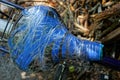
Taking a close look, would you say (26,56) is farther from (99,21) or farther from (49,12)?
(99,21)

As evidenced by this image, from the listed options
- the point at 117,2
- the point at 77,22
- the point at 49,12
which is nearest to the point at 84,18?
the point at 77,22

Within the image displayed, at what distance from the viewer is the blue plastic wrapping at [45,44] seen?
3.40 meters

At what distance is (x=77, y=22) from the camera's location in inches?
190

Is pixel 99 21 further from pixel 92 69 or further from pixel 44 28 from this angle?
pixel 44 28

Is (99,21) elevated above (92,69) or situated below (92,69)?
above

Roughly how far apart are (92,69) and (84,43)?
0.99m

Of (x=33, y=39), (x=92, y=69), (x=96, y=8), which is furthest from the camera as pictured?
(x=96, y=8)

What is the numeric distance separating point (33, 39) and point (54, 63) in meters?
0.33

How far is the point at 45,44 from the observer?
339 cm

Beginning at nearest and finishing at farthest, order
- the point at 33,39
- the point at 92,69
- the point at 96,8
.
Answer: the point at 33,39 < the point at 92,69 < the point at 96,8

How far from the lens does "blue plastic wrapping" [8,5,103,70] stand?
3398mm

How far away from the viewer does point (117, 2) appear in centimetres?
455

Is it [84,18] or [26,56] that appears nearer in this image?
[26,56]

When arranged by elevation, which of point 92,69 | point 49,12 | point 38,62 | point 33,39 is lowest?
point 92,69
